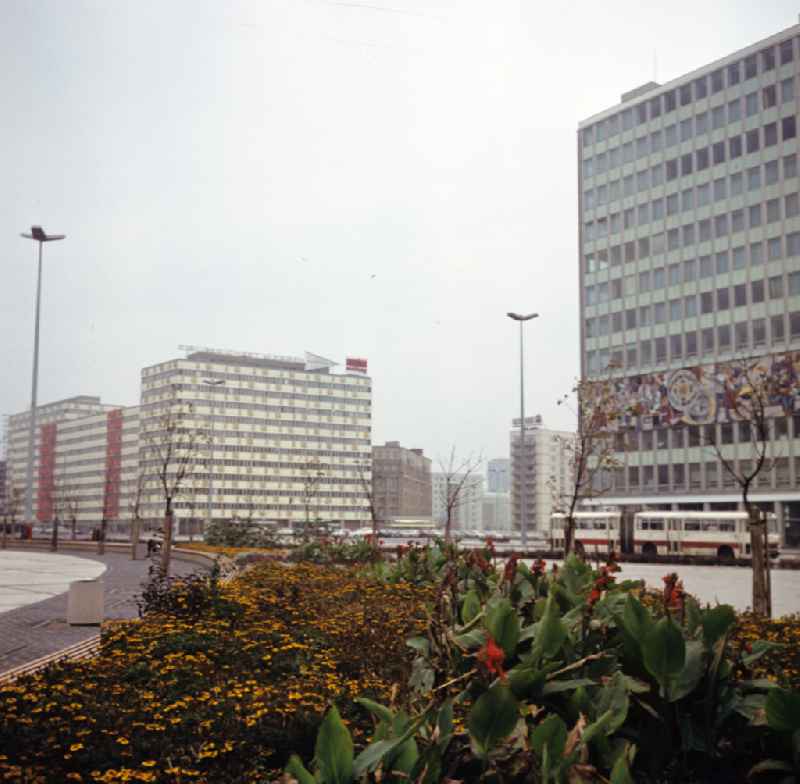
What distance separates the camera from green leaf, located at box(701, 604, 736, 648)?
4.64 metres

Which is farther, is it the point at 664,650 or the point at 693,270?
the point at 693,270

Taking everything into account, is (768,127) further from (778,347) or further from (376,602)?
(376,602)

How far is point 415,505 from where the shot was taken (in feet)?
647

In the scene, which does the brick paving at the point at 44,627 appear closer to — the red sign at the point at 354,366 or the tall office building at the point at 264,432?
the tall office building at the point at 264,432

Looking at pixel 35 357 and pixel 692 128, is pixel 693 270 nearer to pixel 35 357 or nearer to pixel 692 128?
pixel 692 128

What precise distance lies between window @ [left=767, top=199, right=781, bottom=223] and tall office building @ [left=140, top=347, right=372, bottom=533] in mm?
91872

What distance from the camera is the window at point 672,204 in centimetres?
7581

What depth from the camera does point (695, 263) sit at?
74.1 m

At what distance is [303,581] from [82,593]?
363 centimetres

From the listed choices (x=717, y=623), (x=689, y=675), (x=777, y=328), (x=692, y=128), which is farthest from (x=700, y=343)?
(x=689, y=675)

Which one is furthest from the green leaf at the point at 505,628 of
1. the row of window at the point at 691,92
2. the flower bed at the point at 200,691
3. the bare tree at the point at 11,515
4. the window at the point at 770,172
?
the row of window at the point at 691,92

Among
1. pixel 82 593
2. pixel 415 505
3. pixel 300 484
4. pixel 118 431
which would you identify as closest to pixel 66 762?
pixel 82 593

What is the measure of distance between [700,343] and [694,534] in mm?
30424

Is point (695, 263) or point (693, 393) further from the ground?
point (695, 263)
